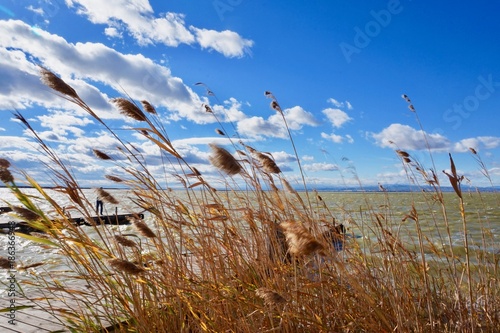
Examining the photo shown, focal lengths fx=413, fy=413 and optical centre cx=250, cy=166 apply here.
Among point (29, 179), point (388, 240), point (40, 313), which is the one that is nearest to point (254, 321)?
point (388, 240)

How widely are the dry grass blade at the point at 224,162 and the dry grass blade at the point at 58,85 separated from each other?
68 centimetres

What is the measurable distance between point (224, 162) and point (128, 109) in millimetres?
547

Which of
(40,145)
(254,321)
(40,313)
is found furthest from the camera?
(40,313)

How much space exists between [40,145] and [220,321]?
51.8 inches

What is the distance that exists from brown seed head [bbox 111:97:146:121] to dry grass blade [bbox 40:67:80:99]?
6.4 inches

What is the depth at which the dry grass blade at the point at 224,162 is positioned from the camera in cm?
146

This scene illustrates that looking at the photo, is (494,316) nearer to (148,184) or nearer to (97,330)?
(148,184)

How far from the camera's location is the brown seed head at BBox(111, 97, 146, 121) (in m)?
1.74

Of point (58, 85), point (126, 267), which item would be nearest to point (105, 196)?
point (58, 85)

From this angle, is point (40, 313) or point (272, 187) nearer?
point (272, 187)

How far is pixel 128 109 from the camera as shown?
1.74 m

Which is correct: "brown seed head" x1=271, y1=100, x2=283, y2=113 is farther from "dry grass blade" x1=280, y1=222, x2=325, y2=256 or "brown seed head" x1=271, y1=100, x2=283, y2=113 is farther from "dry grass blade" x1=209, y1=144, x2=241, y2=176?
"dry grass blade" x1=280, y1=222, x2=325, y2=256

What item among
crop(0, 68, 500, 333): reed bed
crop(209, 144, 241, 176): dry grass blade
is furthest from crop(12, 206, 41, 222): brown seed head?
crop(209, 144, 241, 176): dry grass blade

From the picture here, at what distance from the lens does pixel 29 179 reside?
204 centimetres
